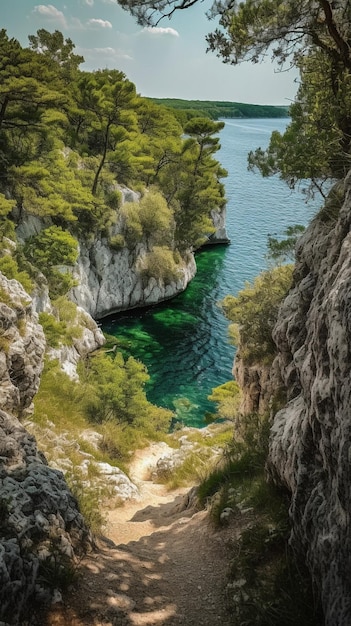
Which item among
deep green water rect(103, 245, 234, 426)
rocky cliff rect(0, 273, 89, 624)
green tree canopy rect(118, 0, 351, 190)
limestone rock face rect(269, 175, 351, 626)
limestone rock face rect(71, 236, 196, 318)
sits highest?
green tree canopy rect(118, 0, 351, 190)

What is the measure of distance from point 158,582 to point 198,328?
28.2 meters

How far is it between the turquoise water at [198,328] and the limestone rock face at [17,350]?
308 inches

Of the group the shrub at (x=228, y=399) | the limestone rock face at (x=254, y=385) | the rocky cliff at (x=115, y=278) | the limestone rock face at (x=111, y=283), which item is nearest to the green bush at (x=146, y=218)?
the rocky cliff at (x=115, y=278)

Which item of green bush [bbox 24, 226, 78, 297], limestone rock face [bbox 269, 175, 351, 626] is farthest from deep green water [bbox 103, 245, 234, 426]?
limestone rock face [bbox 269, 175, 351, 626]

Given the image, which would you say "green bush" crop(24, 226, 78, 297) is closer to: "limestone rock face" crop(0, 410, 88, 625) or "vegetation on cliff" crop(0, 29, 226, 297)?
"vegetation on cliff" crop(0, 29, 226, 297)

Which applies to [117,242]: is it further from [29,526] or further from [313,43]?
[29,526]

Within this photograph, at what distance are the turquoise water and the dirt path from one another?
7430 mm

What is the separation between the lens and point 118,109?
100 ft

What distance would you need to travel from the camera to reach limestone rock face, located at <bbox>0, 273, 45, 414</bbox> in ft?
34.4

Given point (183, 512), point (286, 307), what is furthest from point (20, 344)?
point (286, 307)

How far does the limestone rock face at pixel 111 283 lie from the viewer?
101 feet

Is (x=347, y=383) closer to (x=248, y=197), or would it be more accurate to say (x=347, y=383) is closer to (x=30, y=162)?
(x=30, y=162)

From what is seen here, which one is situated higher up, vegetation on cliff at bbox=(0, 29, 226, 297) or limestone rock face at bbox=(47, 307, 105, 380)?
vegetation on cliff at bbox=(0, 29, 226, 297)

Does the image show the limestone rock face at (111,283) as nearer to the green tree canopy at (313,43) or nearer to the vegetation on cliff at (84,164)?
the vegetation on cliff at (84,164)
